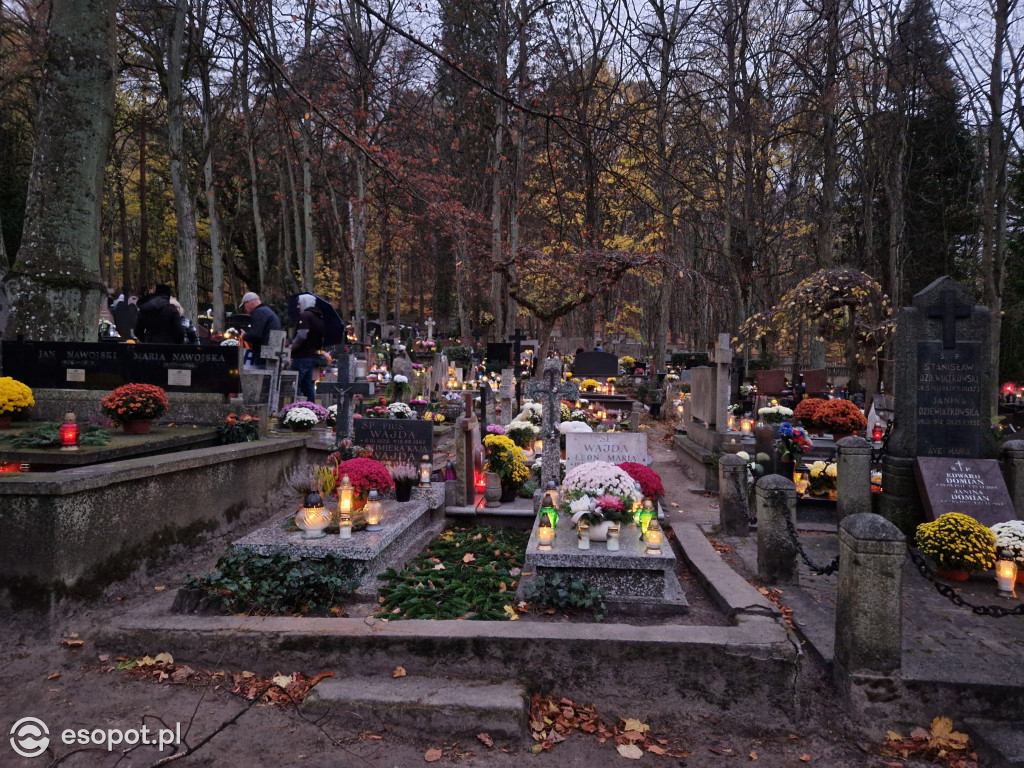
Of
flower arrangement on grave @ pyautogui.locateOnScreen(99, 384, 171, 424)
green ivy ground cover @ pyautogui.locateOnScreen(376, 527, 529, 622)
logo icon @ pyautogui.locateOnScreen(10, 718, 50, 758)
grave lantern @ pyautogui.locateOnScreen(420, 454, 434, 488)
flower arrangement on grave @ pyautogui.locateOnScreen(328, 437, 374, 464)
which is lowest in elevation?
logo icon @ pyautogui.locateOnScreen(10, 718, 50, 758)

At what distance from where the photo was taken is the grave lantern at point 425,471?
27.6 ft

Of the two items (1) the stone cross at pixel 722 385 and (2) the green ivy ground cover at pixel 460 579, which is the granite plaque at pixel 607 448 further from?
(1) the stone cross at pixel 722 385

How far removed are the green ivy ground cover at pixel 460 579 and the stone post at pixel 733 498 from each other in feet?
8.23

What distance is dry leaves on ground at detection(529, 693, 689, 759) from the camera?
397 cm


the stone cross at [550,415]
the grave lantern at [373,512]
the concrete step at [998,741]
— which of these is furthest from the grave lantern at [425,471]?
the concrete step at [998,741]

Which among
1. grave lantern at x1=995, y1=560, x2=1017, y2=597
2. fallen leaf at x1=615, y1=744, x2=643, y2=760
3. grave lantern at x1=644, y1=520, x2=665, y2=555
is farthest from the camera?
grave lantern at x1=995, y1=560, x2=1017, y2=597

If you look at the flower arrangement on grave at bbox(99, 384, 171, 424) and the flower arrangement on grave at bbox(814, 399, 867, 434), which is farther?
the flower arrangement on grave at bbox(814, 399, 867, 434)

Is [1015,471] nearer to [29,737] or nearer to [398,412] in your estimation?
[398,412]

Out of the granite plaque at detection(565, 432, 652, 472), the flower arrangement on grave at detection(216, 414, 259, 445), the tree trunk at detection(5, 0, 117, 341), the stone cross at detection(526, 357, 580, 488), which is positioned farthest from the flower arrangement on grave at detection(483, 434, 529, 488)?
the tree trunk at detection(5, 0, 117, 341)

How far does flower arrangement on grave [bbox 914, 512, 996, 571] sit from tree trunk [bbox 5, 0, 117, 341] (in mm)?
10406

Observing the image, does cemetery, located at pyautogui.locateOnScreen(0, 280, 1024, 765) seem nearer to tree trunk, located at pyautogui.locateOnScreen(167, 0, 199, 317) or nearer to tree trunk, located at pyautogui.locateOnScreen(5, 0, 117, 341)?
tree trunk, located at pyautogui.locateOnScreen(5, 0, 117, 341)

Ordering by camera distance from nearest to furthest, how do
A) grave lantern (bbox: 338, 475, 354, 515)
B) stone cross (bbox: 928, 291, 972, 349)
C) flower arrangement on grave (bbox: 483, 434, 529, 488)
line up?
grave lantern (bbox: 338, 475, 354, 515)
stone cross (bbox: 928, 291, 972, 349)
flower arrangement on grave (bbox: 483, 434, 529, 488)

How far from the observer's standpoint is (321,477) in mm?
6812

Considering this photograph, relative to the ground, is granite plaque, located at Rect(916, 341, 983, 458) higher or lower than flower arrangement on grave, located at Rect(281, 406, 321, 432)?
higher
